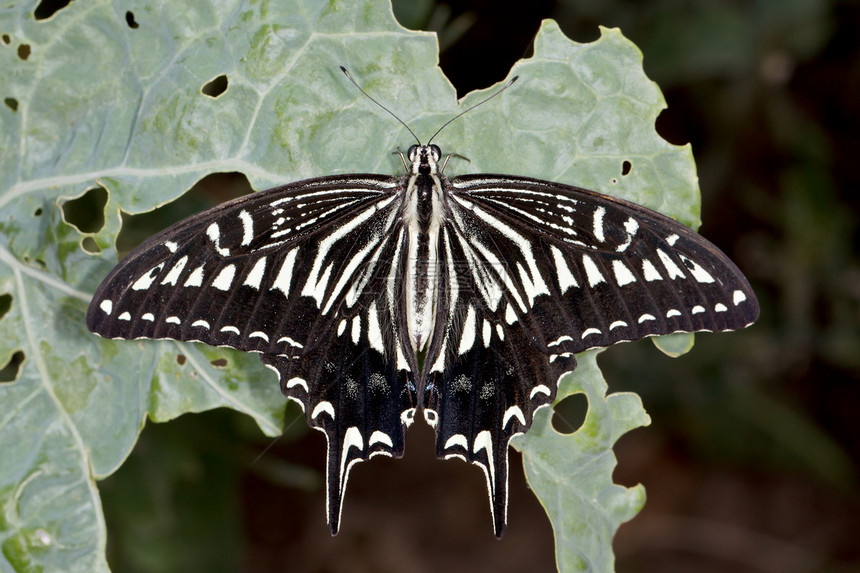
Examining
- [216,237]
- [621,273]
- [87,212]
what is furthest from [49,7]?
[621,273]

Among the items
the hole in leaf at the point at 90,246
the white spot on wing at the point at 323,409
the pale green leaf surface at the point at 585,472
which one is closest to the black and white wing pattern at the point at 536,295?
the pale green leaf surface at the point at 585,472

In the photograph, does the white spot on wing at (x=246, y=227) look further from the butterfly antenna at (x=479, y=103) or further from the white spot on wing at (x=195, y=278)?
the butterfly antenna at (x=479, y=103)

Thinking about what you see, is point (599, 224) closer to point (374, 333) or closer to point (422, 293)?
point (422, 293)

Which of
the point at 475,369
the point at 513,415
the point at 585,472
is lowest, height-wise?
the point at 585,472

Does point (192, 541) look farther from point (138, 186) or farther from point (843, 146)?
point (843, 146)

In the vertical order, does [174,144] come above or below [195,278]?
above

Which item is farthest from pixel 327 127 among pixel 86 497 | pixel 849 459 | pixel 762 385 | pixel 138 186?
pixel 849 459

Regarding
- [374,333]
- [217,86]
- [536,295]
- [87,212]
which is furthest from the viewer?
[87,212]
